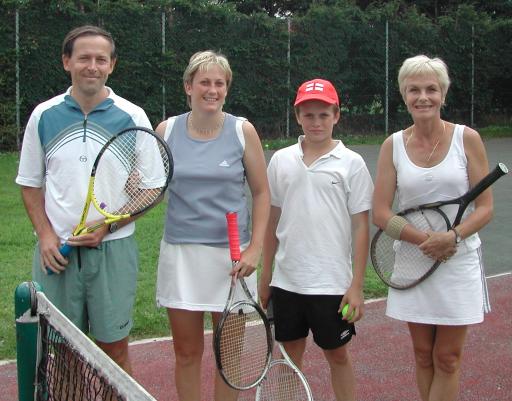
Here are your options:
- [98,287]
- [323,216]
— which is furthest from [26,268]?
[323,216]

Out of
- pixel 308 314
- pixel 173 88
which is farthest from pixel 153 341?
pixel 173 88

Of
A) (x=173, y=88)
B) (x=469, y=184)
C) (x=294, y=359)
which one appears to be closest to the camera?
(x=469, y=184)

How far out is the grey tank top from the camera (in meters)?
3.43

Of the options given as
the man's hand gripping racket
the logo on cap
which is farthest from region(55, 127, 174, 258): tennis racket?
the logo on cap

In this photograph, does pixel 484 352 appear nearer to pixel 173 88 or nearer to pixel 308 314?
pixel 308 314

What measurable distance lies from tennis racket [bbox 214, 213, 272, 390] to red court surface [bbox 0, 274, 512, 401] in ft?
3.01

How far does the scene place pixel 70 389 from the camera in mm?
3043

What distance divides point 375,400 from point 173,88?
485 inches

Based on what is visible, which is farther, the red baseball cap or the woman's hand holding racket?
the red baseball cap

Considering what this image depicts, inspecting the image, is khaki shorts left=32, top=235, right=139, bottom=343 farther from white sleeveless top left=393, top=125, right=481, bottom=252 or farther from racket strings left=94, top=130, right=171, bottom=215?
white sleeveless top left=393, top=125, right=481, bottom=252

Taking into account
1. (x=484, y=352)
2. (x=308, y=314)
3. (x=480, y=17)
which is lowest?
(x=484, y=352)

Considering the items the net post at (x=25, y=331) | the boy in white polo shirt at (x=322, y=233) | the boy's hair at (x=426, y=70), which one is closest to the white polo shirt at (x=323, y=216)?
the boy in white polo shirt at (x=322, y=233)

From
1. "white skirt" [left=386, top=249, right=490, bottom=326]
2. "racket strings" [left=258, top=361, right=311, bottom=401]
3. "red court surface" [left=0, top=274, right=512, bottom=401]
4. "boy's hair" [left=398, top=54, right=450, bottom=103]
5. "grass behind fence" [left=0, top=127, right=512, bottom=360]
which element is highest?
"boy's hair" [left=398, top=54, right=450, bottom=103]

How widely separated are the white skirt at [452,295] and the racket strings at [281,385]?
0.61 meters
